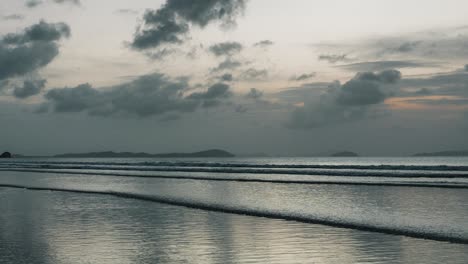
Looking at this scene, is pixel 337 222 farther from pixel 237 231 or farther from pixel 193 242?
pixel 193 242

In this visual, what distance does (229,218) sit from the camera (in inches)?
685

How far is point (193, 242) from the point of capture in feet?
41.3

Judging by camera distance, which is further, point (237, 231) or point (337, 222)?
point (337, 222)

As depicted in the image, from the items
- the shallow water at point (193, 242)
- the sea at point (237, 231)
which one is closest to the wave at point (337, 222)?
the sea at point (237, 231)

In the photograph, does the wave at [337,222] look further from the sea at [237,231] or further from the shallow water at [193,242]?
the shallow water at [193,242]

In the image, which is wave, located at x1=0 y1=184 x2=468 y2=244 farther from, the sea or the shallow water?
the shallow water

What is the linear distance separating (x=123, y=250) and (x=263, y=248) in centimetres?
305

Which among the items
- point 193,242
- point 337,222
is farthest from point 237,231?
point 337,222

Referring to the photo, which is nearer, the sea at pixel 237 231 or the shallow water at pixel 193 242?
the shallow water at pixel 193 242

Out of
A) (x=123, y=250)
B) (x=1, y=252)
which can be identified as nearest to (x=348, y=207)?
(x=123, y=250)

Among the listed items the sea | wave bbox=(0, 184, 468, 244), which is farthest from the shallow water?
wave bbox=(0, 184, 468, 244)

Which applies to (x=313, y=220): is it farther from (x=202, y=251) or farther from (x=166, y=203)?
(x=166, y=203)

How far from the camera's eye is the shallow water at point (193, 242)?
34.9 ft

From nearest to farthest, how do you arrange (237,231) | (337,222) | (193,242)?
1. (193,242)
2. (237,231)
3. (337,222)
